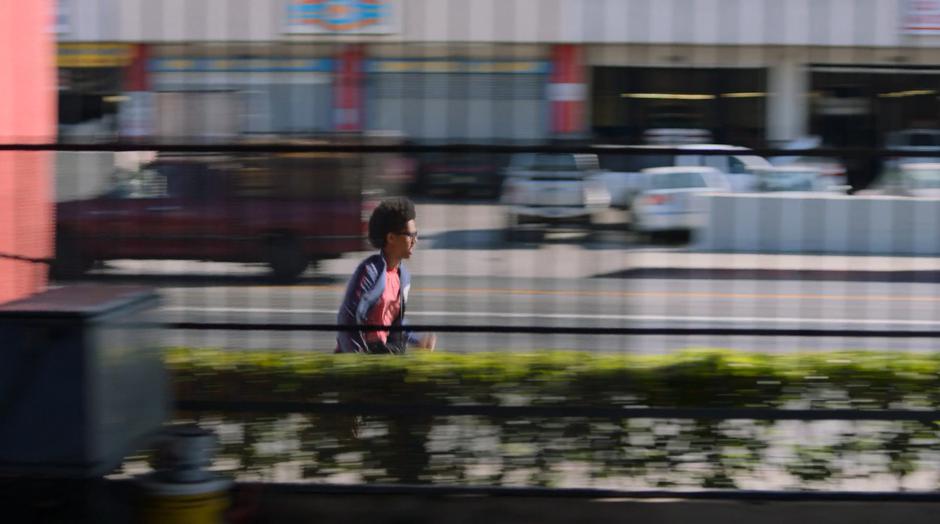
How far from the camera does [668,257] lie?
507 centimetres

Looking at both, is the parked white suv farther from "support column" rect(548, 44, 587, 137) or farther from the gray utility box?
the gray utility box

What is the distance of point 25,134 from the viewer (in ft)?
20.4

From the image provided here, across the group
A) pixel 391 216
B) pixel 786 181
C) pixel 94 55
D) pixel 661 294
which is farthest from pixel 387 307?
pixel 94 55

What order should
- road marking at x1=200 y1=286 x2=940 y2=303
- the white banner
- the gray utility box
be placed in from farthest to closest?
the white banner → road marking at x1=200 y1=286 x2=940 y2=303 → the gray utility box

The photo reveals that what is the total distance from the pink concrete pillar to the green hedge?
776mm

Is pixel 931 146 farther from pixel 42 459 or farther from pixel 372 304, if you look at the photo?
pixel 42 459

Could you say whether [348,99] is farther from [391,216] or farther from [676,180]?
[676,180]

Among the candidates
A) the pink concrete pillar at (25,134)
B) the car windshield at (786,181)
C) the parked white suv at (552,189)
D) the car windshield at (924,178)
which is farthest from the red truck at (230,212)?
the car windshield at (924,178)

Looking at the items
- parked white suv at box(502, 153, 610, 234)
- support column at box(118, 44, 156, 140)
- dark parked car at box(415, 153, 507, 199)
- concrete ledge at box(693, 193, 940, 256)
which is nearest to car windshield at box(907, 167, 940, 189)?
concrete ledge at box(693, 193, 940, 256)

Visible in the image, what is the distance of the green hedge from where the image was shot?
5.14 metres

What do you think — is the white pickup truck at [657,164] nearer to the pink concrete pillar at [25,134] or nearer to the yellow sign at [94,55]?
the yellow sign at [94,55]

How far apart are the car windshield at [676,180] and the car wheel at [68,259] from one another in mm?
2475

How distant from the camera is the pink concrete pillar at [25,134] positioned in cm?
512

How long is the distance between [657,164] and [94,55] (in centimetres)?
299
